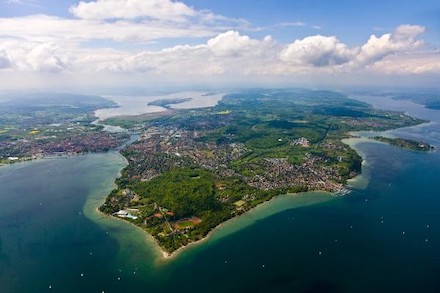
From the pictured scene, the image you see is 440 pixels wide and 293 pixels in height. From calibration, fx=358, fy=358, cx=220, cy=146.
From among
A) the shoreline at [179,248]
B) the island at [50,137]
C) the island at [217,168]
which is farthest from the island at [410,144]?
the island at [50,137]

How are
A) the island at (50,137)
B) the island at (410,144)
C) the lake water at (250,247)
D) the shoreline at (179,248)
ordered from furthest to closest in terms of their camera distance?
the island at (50,137) < the island at (410,144) < the shoreline at (179,248) < the lake water at (250,247)

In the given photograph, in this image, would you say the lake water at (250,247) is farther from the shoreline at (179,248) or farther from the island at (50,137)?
the island at (50,137)

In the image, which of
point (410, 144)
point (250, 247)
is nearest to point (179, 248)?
point (250, 247)

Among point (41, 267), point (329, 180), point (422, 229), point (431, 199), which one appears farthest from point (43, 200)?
point (431, 199)

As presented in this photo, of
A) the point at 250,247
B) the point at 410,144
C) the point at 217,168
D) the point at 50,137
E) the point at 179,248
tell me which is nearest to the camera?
the point at 179,248

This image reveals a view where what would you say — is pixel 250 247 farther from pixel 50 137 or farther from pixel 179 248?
pixel 50 137

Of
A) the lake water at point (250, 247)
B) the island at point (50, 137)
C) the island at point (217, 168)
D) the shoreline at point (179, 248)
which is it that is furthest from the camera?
the island at point (50, 137)

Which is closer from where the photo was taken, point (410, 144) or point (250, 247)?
point (250, 247)
